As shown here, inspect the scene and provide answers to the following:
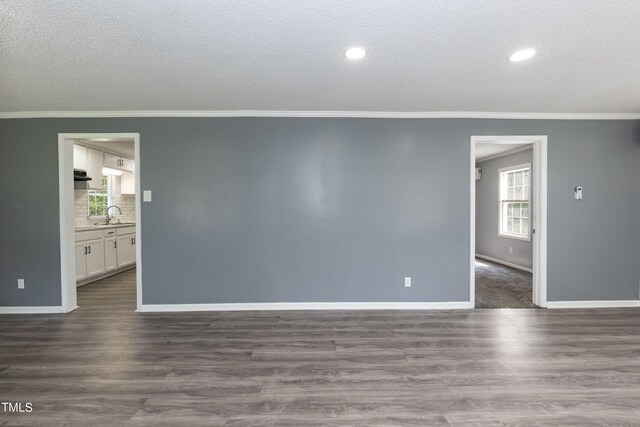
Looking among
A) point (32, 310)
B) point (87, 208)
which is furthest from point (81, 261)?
point (87, 208)

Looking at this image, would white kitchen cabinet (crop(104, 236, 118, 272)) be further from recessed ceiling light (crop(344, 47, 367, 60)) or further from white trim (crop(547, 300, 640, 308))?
white trim (crop(547, 300, 640, 308))

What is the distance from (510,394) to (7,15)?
3890mm

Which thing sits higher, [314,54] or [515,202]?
Result: [314,54]

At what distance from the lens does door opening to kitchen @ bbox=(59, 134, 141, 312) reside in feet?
11.6

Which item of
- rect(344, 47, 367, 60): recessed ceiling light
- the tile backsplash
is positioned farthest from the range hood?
rect(344, 47, 367, 60): recessed ceiling light

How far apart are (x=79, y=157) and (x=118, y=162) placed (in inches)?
38.8

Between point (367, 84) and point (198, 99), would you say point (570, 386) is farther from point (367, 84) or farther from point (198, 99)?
point (198, 99)

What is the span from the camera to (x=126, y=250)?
18.5 ft

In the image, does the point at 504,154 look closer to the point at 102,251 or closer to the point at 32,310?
the point at 102,251

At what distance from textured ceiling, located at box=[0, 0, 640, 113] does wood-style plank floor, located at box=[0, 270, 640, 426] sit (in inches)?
92.9

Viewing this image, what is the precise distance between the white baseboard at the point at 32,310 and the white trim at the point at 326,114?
2248 millimetres

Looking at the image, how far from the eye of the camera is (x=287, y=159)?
3.58 m

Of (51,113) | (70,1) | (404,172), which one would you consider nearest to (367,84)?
(404,172)

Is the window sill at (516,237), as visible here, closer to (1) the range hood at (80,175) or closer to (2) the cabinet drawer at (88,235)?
(2) the cabinet drawer at (88,235)
